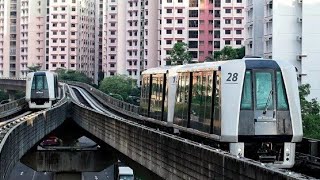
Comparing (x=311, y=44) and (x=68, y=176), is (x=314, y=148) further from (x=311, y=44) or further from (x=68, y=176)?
(x=311, y=44)

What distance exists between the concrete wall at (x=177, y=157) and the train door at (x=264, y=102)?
8.11ft

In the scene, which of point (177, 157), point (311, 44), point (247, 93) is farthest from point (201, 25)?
point (177, 157)

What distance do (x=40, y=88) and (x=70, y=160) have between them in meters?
19.6

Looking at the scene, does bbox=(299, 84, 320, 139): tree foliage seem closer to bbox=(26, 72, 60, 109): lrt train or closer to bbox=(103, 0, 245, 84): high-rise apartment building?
bbox=(26, 72, 60, 109): lrt train

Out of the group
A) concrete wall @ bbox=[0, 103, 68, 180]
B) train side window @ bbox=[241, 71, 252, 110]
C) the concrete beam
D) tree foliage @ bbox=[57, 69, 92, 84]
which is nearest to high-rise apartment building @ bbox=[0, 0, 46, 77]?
tree foliage @ bbox=[57, 69, 92, 84]

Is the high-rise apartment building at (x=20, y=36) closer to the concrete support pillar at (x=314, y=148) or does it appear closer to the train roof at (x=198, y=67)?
the train roof at (x=198, y=67)

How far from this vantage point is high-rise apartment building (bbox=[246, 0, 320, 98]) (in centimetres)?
6925

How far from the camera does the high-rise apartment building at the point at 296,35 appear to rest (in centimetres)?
6925

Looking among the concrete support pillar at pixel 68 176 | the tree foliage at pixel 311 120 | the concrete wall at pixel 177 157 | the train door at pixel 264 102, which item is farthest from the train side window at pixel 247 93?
the tree foliage at pixel 311 120

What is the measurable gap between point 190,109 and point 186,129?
0.84m

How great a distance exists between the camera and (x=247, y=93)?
19562mm

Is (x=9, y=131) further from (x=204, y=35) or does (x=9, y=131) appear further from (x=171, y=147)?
(x=204, y=35)

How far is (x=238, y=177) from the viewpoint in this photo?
1343 cm

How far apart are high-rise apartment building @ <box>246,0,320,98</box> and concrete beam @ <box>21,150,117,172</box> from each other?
29706 millimetres
